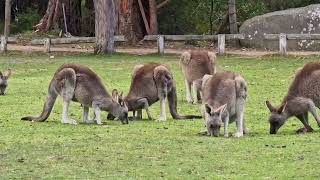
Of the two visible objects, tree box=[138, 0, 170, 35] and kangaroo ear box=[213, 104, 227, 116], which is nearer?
kangaroo ear box=[213, 104, 227, 116]

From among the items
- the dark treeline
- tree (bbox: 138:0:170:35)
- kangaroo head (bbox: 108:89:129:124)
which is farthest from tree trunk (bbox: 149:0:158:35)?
kangaroo head (bbox: 108:89:129:124)

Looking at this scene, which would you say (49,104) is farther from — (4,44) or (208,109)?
(4,44)

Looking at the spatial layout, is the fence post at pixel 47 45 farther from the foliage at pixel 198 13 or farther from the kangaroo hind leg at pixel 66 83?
the kangaroo hind leg at pixel 66 83

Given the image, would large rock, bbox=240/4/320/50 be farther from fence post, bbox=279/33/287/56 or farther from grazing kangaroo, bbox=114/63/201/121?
grazing kangaroo, bbox=114/63/201/121

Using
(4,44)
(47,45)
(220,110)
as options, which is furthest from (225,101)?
(4,44)

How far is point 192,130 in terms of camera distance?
12.6 metres

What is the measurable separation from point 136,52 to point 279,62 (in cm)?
712

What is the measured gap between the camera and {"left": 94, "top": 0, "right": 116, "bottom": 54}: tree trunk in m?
30.6

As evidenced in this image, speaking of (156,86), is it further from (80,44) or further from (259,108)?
(80,44)

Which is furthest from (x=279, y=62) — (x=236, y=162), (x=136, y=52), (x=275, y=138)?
(x=236, y=162)

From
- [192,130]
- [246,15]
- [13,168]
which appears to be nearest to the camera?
[13,168]

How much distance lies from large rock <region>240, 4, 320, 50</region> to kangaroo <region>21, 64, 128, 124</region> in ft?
64.9

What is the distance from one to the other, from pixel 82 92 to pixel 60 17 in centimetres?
2635

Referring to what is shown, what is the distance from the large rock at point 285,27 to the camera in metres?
32.1
